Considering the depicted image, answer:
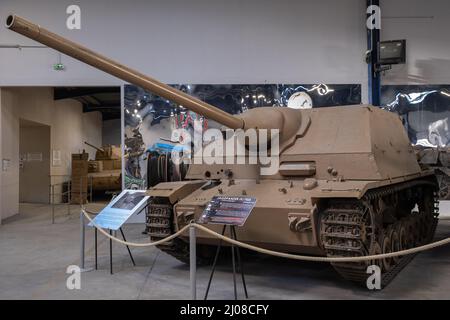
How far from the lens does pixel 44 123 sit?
50.2 feet

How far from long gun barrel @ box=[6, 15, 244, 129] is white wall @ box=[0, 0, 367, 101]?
5.92 meters

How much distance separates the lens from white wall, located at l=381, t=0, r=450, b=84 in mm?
11711

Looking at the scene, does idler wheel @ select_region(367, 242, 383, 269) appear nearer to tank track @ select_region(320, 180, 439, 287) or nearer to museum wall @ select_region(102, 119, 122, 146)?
tank track @ select_region(320, 180, 439, 287)

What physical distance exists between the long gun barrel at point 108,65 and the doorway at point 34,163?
11943 millimetres

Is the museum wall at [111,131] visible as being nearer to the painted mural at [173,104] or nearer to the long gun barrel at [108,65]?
the painted mural at [173,104]

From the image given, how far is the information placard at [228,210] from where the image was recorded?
4.89 m

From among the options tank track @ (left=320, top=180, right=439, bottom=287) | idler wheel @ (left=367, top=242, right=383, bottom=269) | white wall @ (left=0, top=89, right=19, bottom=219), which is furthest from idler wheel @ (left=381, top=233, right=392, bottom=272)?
white wall @ (left=0, top=89, right=19, bottom=219)

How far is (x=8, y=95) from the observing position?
1163 cm

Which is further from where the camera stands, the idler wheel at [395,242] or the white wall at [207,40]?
the white wall at [207,40]

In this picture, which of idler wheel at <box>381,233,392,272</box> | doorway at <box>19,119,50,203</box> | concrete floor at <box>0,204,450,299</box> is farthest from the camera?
doorway at <box>19,119,50,203</box>

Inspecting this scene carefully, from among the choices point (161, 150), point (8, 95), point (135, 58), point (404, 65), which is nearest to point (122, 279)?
point (161, 150)

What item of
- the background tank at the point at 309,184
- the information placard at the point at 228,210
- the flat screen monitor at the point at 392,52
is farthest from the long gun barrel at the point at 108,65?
the flat screen monitor at the point at 392,52
